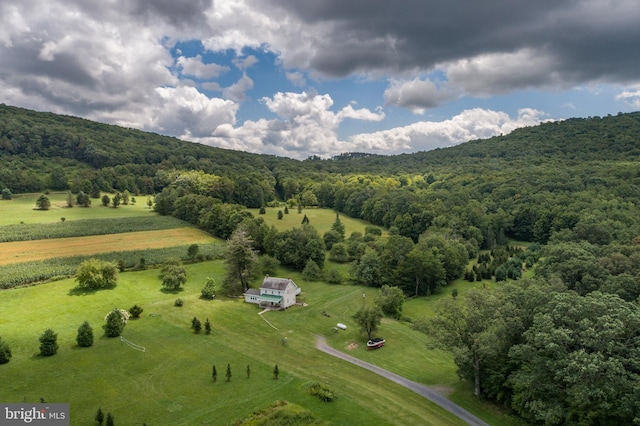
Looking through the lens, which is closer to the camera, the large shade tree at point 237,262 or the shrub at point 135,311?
the shrub at point 135,311

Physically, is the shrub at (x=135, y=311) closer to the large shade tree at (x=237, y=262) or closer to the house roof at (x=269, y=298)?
the large shade tree at (x=237, y=262)

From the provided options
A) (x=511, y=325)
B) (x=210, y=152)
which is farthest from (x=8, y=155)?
(x=511, y=325)

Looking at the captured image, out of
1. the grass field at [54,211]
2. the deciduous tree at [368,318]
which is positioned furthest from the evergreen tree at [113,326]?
the grass field at [54,211]

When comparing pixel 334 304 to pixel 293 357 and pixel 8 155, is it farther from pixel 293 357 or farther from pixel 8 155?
pixel 8 155

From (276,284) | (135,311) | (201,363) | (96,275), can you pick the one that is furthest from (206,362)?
(96,275)

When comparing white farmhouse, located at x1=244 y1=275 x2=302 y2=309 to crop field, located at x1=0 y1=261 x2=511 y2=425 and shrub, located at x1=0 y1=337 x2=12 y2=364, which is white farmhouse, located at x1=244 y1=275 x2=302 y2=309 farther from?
shrub, located at x1=0 y1=337 x2=12 y2=364

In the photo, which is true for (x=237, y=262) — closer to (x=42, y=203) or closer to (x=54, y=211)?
(x=54, y=211)
